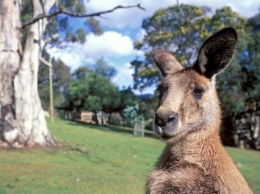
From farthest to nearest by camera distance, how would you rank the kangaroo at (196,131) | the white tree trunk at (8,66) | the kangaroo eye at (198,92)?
the white tree trunk at (8,66)
the kangaroo eye at (198,92)
the kangaroo at (196,131)

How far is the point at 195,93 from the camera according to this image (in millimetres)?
2832

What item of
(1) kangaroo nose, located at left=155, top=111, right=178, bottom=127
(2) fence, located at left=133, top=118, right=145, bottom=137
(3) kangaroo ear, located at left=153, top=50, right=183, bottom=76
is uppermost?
(3) kangaroo ear, located at left=153, top=50, right=183, bottom=76

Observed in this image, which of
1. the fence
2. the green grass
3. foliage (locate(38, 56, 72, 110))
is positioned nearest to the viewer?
the green grass

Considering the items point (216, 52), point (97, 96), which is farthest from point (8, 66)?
point (97, 96)

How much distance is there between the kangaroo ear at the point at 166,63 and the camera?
317cm

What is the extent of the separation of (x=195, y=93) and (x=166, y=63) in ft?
1.68

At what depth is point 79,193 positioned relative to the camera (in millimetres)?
6793

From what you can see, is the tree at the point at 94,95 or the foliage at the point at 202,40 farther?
the tree at the point at 94,95

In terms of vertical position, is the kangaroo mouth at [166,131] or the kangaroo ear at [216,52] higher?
the kangaroo ear at [216,52]

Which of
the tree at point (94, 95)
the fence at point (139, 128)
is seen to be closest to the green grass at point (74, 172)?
the fence at point (139, 128)

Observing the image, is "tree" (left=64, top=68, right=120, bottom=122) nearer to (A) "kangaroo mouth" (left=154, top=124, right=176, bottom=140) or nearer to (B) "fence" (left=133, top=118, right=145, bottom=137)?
(B) "fence" (left=133, top=118, right=145, bottom=137)

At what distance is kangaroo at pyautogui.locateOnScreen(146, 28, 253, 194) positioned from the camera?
2.42 m

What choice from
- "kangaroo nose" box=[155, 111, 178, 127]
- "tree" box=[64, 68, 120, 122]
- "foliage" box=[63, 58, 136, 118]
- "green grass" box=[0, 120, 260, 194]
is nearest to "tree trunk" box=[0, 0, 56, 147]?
"green grass" box=[0, 120, 260, 194]

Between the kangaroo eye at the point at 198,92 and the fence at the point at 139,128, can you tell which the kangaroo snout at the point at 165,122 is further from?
the fence at the point at 139,128
